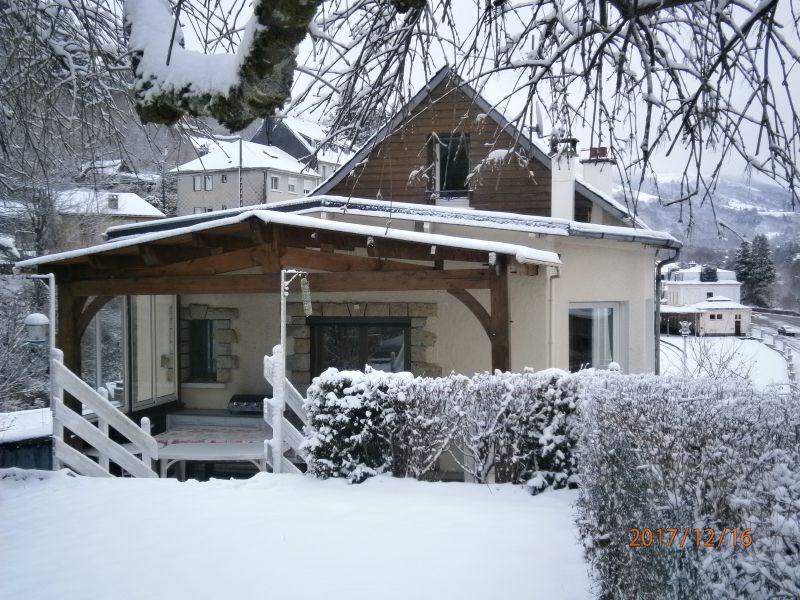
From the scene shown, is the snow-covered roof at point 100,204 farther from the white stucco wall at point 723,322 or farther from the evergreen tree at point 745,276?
the evergreen tree at point 745,276

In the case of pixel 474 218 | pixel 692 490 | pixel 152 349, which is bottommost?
pixel 692 490

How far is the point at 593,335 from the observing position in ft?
35.3

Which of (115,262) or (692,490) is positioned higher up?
(115,262)

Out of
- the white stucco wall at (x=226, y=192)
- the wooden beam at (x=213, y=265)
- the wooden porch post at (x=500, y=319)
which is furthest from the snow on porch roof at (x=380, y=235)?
the white stucco wall at (x=226, y=192)

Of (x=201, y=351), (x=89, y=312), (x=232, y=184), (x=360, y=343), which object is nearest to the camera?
(x=89, y=312)

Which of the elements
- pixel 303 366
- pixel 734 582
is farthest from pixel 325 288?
pixel 734 582

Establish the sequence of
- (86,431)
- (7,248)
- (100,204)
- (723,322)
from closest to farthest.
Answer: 1. (86,431)
2. (7,248)
3. (100,204)
4. (723,322)

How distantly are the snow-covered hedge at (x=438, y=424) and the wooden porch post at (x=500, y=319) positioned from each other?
1581 millimetres

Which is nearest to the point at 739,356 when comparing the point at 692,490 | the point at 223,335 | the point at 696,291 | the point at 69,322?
the point at 223,335

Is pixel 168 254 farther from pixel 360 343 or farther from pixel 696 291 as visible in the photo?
pixel 696 291

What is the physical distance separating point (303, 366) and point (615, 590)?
317 inches

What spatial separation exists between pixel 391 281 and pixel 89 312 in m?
4.65

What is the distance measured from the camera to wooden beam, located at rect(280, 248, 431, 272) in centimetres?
858

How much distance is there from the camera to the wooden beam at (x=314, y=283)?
327 inches
